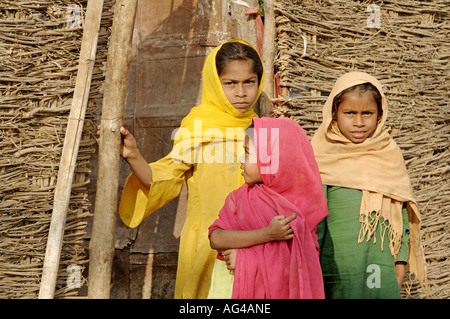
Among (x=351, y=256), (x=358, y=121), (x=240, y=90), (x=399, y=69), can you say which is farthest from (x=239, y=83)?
(x=399, y=69)

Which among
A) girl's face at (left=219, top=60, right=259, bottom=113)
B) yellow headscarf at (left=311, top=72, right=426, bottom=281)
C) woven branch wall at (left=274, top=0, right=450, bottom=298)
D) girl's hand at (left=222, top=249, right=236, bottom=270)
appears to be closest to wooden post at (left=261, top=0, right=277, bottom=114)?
woven branch wall at (left=274, top=0, right=450, bottom=298)

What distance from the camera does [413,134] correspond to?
4.96 meters

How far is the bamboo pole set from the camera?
4020 mm

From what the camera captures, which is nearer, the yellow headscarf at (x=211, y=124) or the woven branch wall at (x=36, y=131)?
the yellow headscarf at (x=211, y=124)

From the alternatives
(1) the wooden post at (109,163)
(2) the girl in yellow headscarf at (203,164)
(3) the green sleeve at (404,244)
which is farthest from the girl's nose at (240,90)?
(3) the green sleeve at (404,244)

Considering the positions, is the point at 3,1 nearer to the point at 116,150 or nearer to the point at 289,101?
the point at 116,150

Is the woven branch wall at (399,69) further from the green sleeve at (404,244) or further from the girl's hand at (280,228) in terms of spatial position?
the girl's hand at (280,228)

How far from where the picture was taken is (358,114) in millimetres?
3627

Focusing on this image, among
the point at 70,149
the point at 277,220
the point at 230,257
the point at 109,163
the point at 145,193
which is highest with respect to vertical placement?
the point at 70,149

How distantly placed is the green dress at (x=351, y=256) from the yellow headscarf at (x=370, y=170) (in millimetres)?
44

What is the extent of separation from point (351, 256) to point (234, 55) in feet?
4.57

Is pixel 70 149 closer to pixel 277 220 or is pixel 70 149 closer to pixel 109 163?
pixel 109 163

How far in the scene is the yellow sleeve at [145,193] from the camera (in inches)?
151

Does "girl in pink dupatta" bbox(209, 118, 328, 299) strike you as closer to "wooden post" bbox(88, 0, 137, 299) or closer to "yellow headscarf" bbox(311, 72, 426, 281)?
"yellow headscarf" bbox(311, 72, 426, 281)
